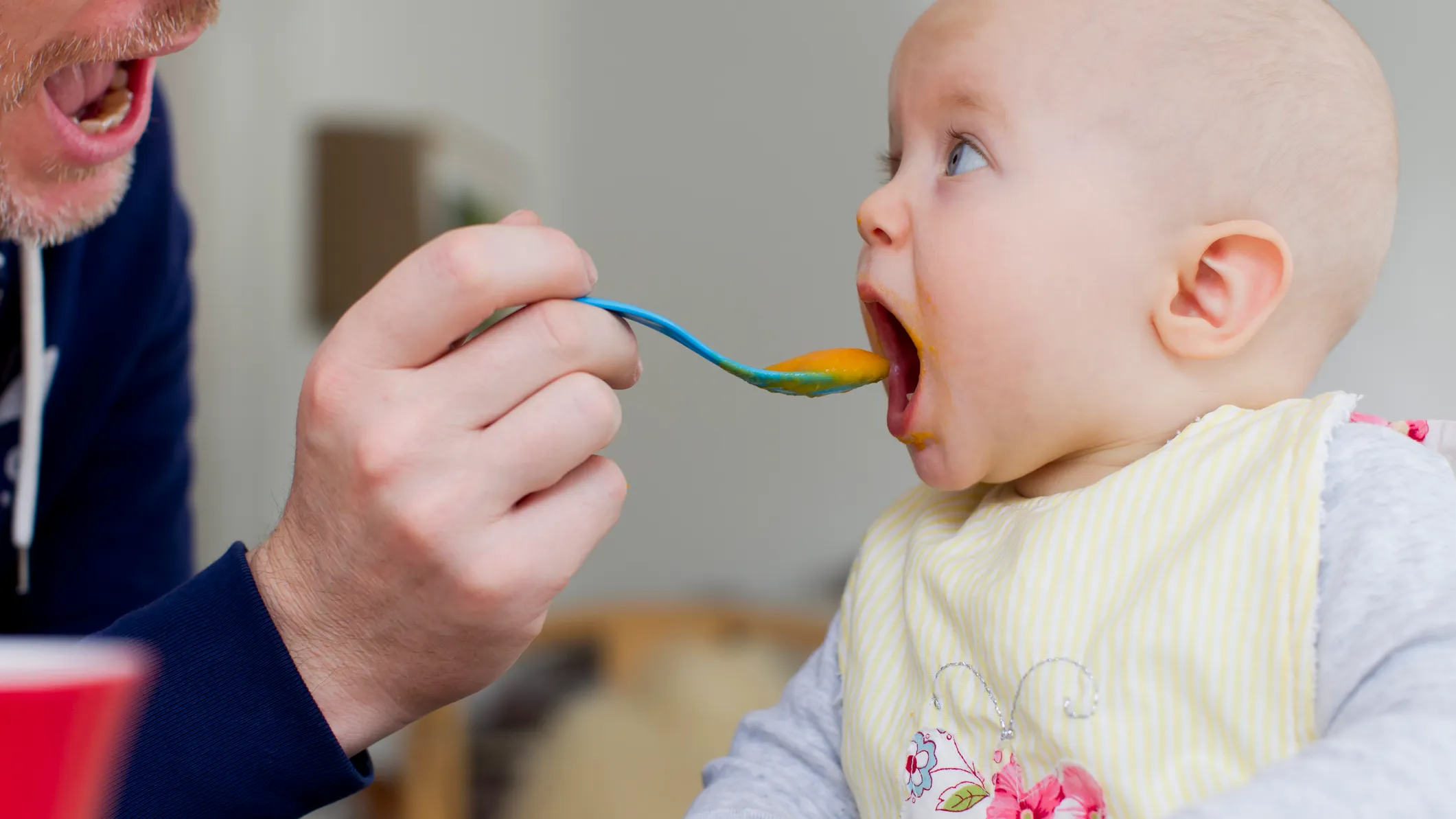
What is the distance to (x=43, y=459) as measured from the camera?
3.95 ft

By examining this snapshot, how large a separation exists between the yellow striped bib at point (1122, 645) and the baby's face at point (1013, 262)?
0.18 ft

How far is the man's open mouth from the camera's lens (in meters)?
1.03

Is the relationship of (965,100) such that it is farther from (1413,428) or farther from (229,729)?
(229,729)

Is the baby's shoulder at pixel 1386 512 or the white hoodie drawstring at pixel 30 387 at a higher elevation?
the baby's shoulder at pixel 1386 512

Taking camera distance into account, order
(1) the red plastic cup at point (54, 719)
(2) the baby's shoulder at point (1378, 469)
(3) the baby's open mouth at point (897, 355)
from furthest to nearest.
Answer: (3) the baby's open mouth at point (897, 355)
(2) the baby's shoulder at point (1378, 469)
(1) the red plastic cup at point (54, 719)

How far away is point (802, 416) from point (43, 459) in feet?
6.82

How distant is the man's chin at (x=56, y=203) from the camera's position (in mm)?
969

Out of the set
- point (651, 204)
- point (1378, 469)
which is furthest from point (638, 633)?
point (1378, 469)

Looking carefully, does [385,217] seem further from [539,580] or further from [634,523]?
[539,580]

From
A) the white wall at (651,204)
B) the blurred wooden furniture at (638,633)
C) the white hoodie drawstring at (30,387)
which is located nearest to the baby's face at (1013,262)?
the white hoodie drawstring at (30,387)

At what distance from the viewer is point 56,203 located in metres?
0.99

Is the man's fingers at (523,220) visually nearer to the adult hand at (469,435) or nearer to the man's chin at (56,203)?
the adult hand at (469,435)

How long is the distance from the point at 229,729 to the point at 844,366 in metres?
0.47

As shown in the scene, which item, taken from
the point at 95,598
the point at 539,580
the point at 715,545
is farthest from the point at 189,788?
the point at 715,545
